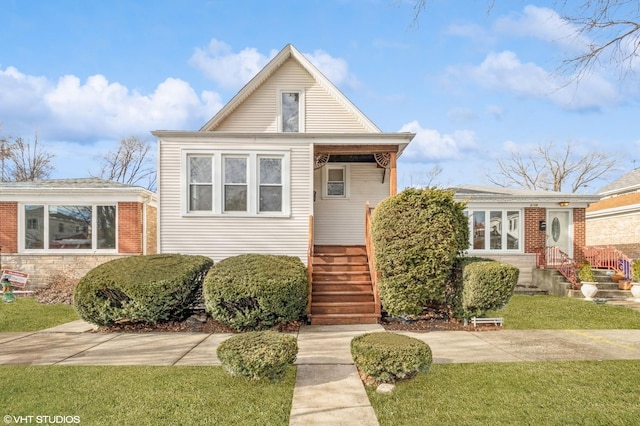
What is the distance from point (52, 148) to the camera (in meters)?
35.4

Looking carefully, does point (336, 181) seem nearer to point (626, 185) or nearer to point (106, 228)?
point (106, 228)

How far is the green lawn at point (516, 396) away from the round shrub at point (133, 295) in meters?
4.80

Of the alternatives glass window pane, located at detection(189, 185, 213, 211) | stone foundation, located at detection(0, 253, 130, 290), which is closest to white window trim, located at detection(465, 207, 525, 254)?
glass window pane, located at detection(189, 185, 213, 211)

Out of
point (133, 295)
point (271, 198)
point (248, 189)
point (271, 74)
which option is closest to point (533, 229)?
point (271, 198)

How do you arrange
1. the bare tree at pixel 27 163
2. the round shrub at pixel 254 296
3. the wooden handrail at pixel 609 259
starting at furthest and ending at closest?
the bare tree at pixel 27 163 → the wooden handrail at pixel 609 259 → the round shrub at pixel 254 296

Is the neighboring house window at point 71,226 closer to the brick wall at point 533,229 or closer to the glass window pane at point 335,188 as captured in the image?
the glass window pane at point 335,188

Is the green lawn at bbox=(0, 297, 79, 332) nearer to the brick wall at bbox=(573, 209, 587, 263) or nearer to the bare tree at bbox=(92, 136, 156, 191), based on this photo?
the brick wall at bbox=(573, 209, 587, 263)

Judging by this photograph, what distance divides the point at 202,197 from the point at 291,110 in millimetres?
5113

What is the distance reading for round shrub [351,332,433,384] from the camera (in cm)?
443

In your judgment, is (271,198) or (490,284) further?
(271,198)

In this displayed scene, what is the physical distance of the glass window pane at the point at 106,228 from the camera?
1407 centimetres

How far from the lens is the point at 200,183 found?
33.5ft

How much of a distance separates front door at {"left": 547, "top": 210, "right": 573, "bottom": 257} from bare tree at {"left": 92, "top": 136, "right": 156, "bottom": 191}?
35605mm

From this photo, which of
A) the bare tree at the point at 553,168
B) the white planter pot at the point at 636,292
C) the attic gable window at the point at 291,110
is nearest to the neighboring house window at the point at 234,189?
the attic gable window at the point at 291,110
